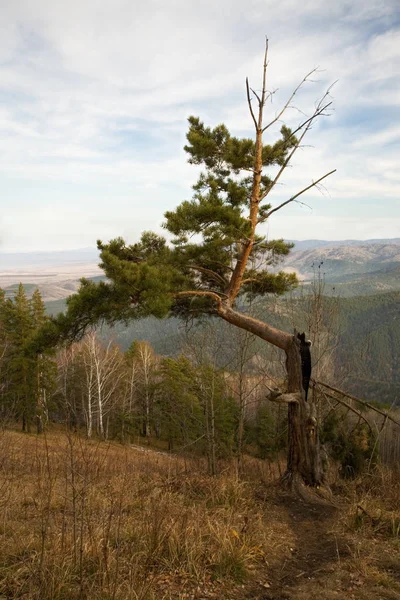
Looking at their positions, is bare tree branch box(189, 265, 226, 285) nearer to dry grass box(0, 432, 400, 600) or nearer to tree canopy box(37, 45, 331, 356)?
tree canopy box(37, 45, 331, 356)

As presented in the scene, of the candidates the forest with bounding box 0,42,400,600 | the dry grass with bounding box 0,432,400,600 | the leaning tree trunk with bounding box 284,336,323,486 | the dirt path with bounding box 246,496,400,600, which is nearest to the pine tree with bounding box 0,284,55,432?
the forest with bounding box 0,42,400,600

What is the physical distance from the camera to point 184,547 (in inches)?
140

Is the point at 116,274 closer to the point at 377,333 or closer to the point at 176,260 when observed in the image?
the point at 176,260

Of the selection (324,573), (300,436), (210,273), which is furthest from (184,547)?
(210,273)

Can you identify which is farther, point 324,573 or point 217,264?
point 217,264

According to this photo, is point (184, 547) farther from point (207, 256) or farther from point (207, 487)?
point (207, 256)

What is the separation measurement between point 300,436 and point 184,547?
11.0ft

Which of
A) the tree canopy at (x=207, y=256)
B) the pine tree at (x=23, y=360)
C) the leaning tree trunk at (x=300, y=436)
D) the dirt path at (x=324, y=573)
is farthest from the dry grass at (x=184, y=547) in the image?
the pine tree at (x=23, y=360)

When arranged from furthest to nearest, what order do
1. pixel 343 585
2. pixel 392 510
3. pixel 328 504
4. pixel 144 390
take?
pixel 144 390
pixel 328 504
pixel 392 510
pixel 343 585

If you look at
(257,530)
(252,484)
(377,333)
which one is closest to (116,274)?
(257,530)

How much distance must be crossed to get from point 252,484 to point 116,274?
4353 mm

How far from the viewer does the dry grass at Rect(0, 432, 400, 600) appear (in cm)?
282

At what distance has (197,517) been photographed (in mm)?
4309

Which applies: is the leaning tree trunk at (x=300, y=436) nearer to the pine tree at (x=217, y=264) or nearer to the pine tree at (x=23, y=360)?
the pine tree at (x=217, y=264)
